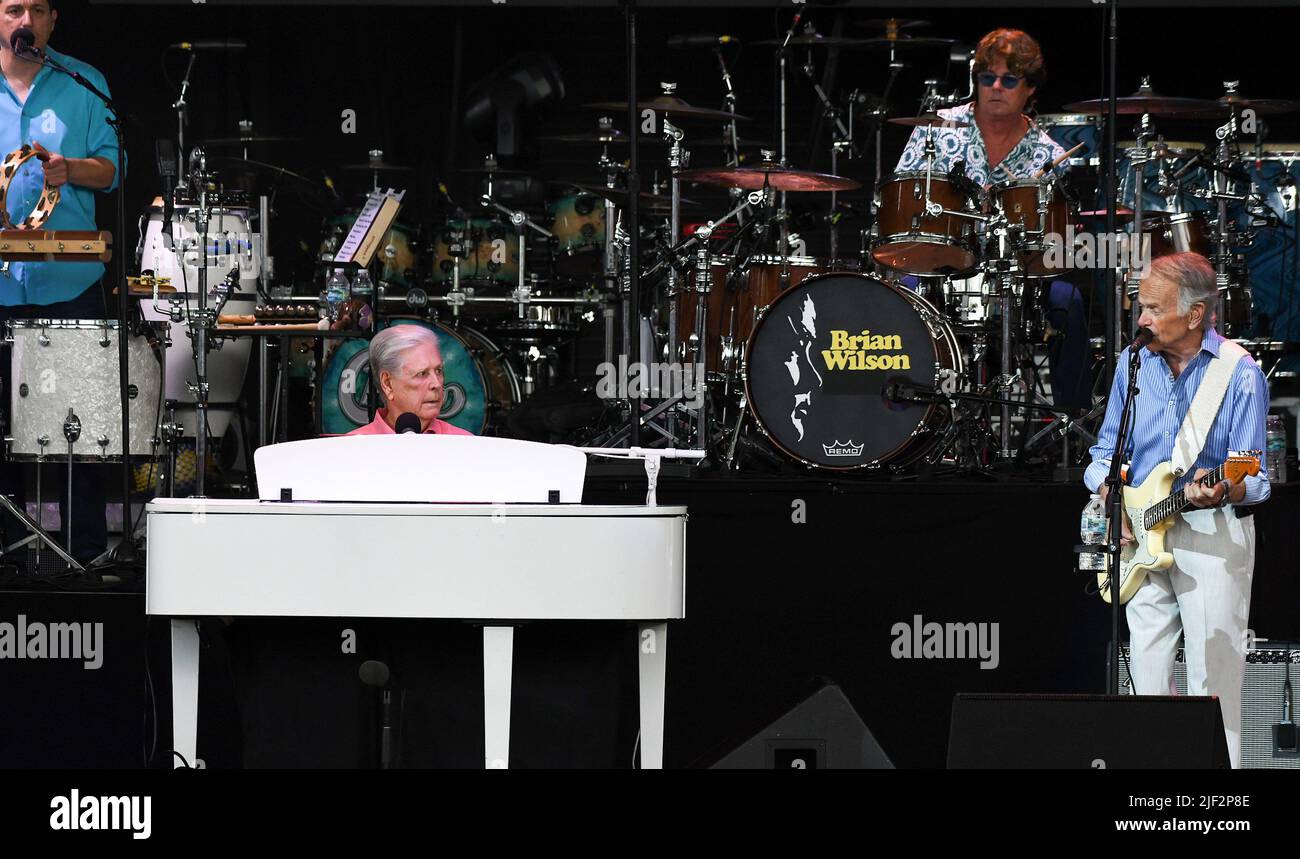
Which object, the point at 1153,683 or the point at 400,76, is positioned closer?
the point at 1153,683

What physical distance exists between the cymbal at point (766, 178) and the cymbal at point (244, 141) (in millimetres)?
3106

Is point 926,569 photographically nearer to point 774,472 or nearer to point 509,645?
point 774,472

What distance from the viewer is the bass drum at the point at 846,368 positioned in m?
6.72

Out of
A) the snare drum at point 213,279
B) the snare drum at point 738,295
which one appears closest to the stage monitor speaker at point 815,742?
the snare drum at point 738,295

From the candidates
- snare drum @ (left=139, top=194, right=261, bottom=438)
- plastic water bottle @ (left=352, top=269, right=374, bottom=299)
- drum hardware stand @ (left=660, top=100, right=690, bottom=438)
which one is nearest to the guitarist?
drum hardware stand @ (left=660, top=100, right=690, bottom=438)

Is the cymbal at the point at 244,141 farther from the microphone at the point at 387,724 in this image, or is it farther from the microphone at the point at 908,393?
the microphone at the point at 387,724

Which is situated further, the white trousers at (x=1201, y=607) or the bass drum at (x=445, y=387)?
the bass drum at (x=445, y=387)

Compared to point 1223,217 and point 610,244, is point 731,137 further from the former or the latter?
point 1223,217

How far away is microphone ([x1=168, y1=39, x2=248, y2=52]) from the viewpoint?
30.2ft

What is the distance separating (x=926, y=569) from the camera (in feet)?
20.0

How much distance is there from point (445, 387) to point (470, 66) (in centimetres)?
231

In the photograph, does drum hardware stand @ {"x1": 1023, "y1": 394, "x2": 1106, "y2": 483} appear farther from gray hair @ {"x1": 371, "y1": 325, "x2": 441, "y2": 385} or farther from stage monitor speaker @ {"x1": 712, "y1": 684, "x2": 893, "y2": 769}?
stage monitor speaker @ {"x1": 712, "y1": 684, "x2": 893, "y2": 769}

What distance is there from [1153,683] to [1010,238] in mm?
2709
